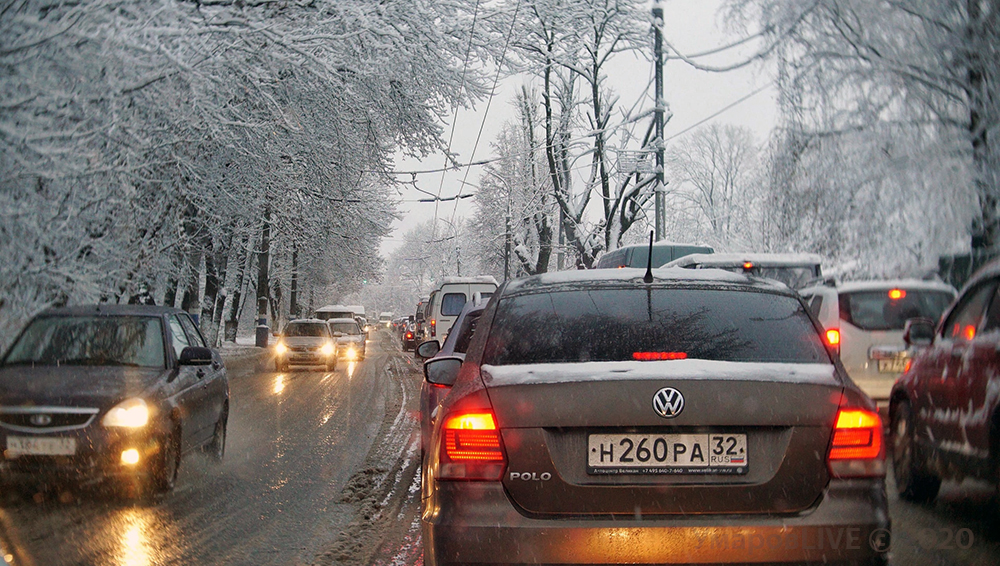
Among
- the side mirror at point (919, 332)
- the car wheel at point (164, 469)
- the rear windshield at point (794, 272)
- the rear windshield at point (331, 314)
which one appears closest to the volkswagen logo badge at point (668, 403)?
the side mirror at point (919, 332)

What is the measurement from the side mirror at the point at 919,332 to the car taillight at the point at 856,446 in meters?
3.46

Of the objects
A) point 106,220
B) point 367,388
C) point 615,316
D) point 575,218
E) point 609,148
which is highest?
point 609,148

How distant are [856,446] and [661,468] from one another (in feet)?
2.28

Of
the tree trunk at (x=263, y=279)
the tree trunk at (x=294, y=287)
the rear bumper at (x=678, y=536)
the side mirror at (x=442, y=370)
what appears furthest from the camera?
the tree trunk at (x=294, y=287)

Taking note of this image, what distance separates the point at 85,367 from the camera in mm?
7355

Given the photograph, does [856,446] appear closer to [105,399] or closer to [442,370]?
[442,370]

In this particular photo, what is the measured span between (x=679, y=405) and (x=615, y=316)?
62 centimetres

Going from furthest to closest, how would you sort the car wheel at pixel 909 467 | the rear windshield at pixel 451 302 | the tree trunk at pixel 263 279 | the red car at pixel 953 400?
the tree trunk at pixel 263 279
the rear windshield at pixel 451 302
the car wheel at pixel 909 467
the red car at pixel 953 400

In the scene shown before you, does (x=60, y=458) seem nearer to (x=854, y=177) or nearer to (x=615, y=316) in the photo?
(x=615, y=316)

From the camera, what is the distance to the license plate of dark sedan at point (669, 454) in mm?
3287

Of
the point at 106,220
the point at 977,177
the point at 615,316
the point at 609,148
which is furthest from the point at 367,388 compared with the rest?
the point at 609,148

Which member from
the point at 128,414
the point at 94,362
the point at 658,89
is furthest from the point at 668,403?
the point at 658,89

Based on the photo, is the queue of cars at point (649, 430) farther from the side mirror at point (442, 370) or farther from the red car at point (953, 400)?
the red car at point (953, 400)

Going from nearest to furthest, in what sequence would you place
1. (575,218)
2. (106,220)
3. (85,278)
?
(85,278), (106,220), (575,218)
